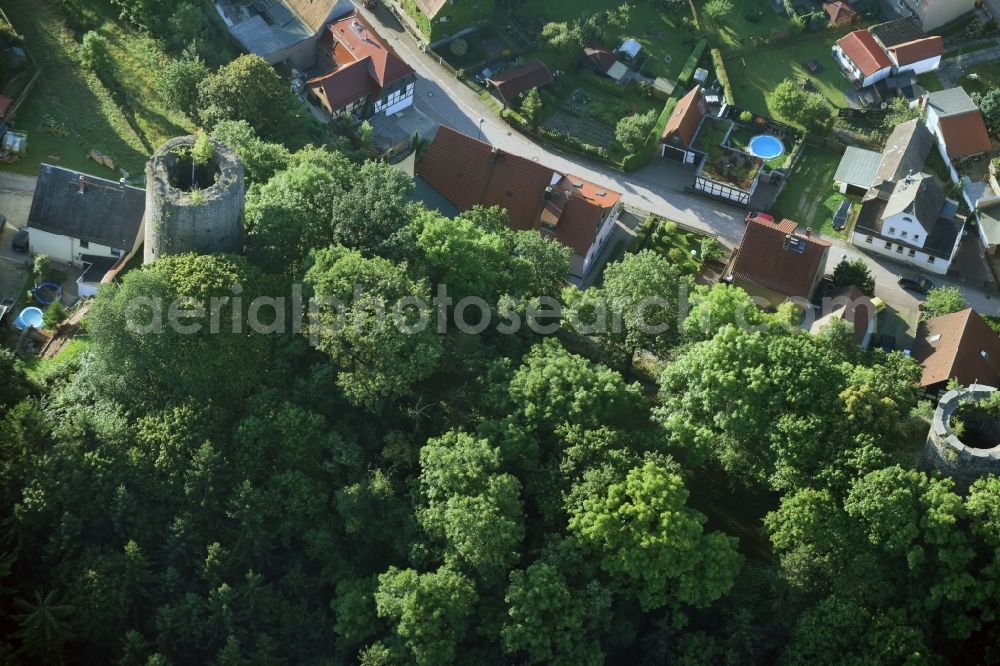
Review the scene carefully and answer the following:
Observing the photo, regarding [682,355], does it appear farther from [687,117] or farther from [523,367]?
[687,117]

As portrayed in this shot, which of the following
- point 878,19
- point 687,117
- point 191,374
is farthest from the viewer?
point 878,19

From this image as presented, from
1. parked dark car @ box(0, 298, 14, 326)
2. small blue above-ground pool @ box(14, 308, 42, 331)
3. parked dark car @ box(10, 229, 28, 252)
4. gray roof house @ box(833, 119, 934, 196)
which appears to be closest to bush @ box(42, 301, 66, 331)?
small blue above-ground pool @ box(14, 308, 42, 331)

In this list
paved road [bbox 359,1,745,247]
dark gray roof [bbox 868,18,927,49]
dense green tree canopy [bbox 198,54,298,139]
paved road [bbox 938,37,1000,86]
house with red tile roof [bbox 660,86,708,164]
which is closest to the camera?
dense green tree canopy [bbox 198,54,298,139]

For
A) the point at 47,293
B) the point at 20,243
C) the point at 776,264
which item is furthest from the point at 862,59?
the point at 20,243

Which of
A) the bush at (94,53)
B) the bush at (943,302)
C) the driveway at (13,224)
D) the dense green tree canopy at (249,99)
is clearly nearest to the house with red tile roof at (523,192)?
the dense green tree canopy at (249,99)

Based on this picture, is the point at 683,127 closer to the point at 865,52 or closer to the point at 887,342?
the point at 865,52

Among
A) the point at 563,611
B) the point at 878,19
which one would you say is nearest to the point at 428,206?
the point at 563,611

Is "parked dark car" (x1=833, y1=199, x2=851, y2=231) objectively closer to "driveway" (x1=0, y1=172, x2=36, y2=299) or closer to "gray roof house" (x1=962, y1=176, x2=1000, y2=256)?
"gray roof house" (x1=962, y1=176, x2=1000, y2=256)
